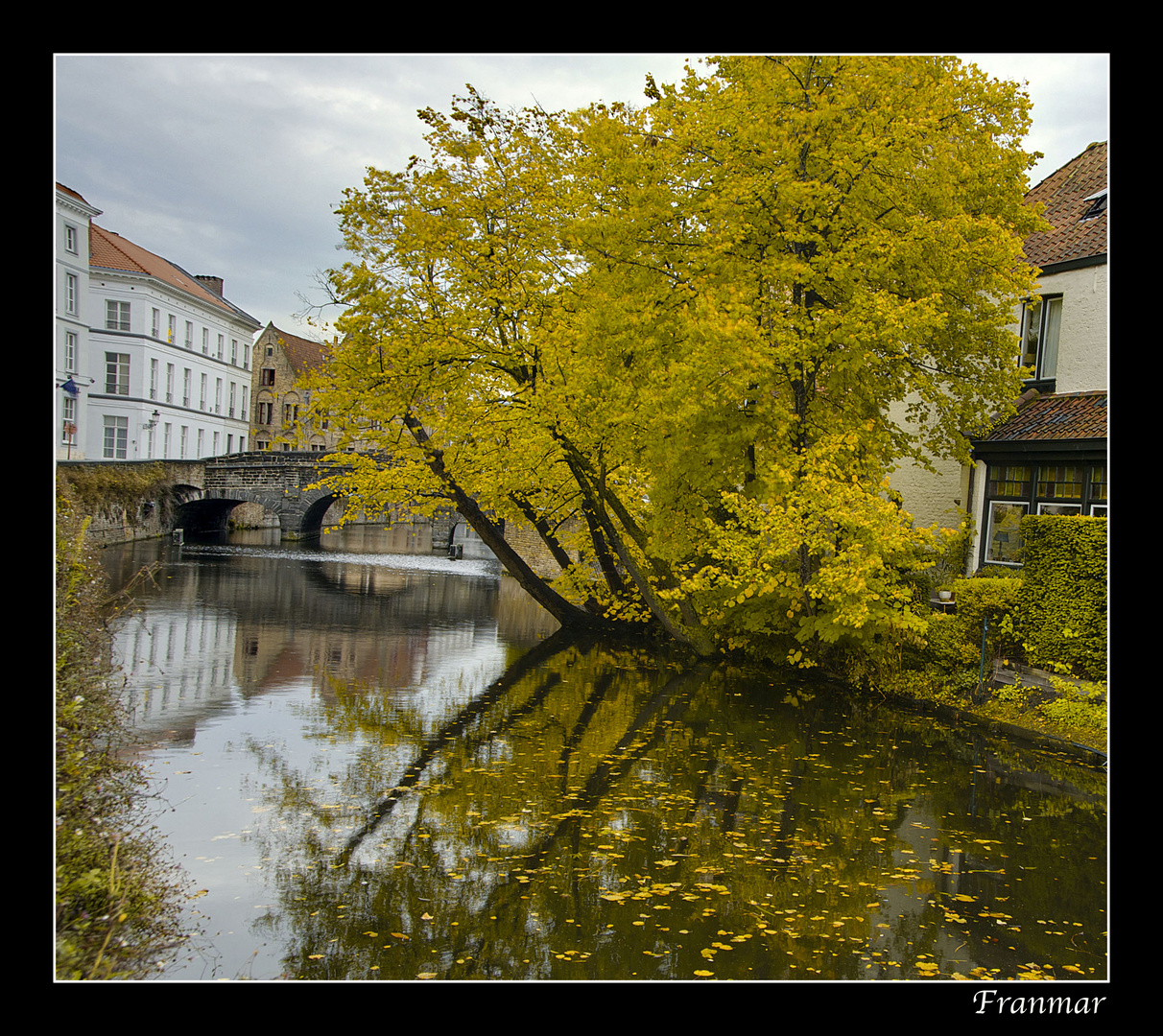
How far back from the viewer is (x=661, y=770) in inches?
462

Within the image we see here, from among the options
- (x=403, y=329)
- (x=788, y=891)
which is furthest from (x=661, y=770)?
(x=403, y=329)

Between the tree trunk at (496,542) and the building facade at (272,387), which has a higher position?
the building facade at (272,387)

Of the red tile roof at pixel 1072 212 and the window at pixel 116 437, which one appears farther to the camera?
the window at pixel 116 437

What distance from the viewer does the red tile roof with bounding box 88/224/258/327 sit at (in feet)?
150

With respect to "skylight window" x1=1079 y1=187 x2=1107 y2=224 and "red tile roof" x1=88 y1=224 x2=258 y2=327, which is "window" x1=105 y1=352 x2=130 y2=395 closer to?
"red tile roof" x1=88 y1=224 x2=258 y2=327

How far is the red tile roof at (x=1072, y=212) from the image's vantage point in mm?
18141

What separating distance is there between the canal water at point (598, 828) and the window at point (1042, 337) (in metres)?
7.42

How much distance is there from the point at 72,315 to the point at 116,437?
6.50m

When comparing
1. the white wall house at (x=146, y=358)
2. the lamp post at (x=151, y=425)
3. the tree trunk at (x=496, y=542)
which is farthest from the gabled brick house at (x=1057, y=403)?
the white wall house at (x=146, y=358)

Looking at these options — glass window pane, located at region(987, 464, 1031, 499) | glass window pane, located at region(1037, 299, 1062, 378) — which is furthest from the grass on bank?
glass window pane, located at region(1037, 299, 1062, 378)

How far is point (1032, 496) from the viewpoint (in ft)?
58.7

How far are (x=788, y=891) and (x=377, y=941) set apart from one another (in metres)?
3.27

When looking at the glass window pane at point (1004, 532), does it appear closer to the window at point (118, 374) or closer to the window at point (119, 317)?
the window at point (118, 374)

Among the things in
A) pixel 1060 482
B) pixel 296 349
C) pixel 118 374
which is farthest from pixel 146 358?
pixel 1060 482
